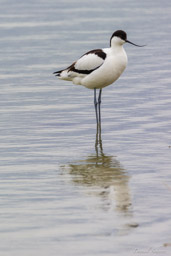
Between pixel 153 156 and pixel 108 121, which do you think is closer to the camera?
pixel 153 156

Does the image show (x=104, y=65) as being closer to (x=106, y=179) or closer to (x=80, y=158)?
(x=80, y=158)

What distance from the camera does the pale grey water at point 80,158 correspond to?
683 cm

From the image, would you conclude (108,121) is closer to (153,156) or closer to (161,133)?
(161,133)

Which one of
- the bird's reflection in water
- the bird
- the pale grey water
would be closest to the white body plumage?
the bird

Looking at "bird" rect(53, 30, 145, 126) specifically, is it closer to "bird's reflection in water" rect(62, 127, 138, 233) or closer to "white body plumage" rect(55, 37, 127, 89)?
"white body plumage" rect(55, 37, 127, 89)

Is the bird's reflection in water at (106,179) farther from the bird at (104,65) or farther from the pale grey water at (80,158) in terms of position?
the bird at (104,65)

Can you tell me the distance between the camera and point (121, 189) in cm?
842

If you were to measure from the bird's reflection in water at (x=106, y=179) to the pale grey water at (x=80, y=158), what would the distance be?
0.03ft

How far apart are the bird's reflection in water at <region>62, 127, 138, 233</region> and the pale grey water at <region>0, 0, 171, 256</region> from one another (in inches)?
0.4

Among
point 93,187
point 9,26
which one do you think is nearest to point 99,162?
point 93,187

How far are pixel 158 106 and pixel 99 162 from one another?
3.56 metres

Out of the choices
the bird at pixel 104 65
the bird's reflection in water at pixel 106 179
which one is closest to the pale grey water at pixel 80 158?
the bird's reflection in water at pixel 106 179

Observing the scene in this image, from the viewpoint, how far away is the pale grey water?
6828 mm

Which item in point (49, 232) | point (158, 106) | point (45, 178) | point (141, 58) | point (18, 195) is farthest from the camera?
point (141, 58)
